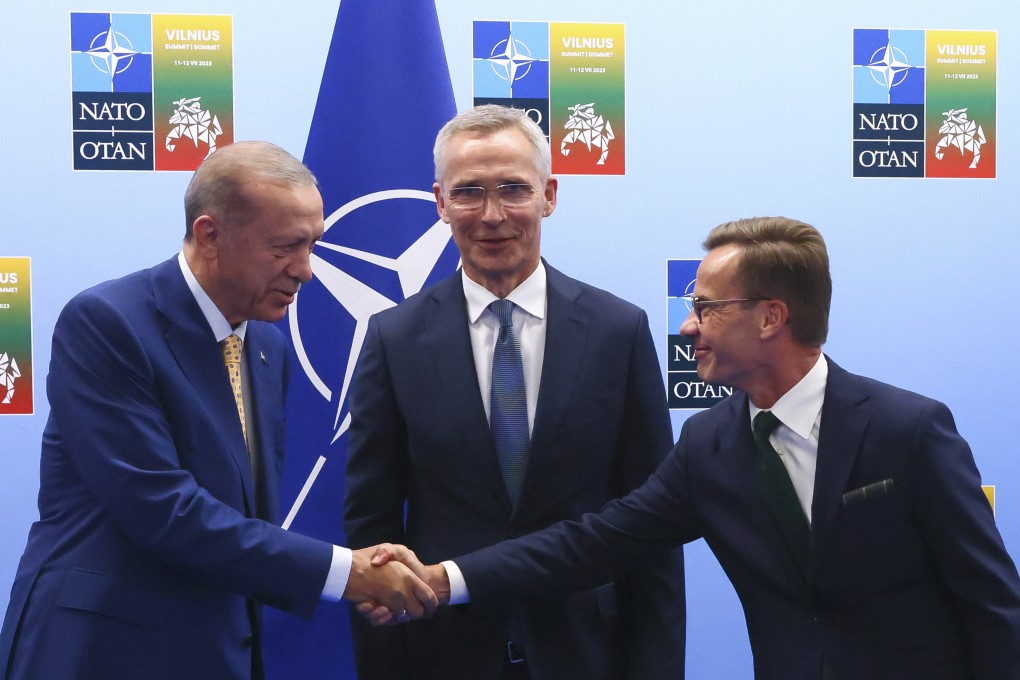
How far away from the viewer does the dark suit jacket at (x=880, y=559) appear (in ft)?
6.21

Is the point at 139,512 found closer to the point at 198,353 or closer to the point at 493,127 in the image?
the point at 198,353

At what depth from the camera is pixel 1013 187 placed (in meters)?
4.27

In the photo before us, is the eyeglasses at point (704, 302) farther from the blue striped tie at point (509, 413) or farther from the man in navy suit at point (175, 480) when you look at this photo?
the man in navy suit at point (175, 480)

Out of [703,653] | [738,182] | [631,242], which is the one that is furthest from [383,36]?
[703,653]

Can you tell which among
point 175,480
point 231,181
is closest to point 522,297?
point 231,181

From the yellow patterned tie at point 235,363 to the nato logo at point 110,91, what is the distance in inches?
64.3

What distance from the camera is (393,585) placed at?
7.48 ft

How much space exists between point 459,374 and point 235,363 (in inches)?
18.9

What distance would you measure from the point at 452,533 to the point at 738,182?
2.20 metres

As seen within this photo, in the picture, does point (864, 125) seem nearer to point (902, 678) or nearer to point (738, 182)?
point (738, 182)

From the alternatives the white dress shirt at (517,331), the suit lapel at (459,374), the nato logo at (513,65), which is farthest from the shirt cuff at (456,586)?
the nato logo at (513,65)

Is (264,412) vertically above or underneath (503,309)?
underneath

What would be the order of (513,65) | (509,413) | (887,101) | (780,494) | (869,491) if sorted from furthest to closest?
(887,101) < (513,65) < (509,413) < (780,494) < (869,491)

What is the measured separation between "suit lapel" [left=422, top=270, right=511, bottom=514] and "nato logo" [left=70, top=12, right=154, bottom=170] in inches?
70.9
